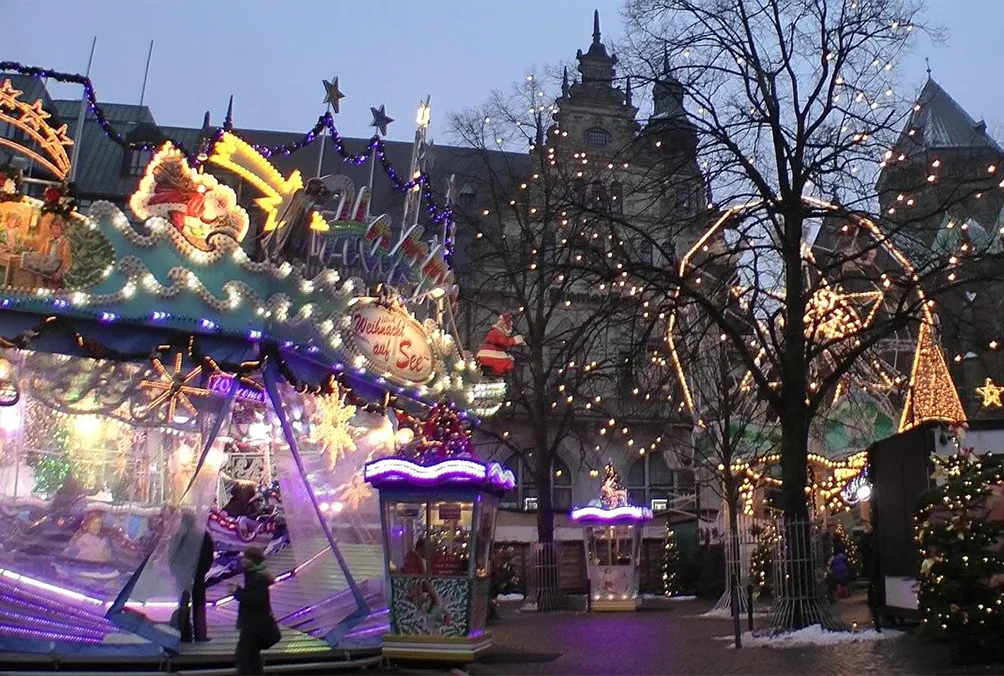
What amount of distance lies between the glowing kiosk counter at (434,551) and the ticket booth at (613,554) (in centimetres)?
1290

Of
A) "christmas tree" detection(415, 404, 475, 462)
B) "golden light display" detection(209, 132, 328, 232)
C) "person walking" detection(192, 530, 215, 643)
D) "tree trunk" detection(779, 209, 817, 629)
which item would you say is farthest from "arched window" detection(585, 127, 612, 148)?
"person walking" detection(192, 530, 215, 643)

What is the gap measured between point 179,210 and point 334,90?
464 centimetres

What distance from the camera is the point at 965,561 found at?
12.4 m

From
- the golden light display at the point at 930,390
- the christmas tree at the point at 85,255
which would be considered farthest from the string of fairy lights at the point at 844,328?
the christmas tree at the point at 85,255

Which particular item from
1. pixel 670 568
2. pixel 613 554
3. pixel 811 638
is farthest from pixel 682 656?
pixel 670 568

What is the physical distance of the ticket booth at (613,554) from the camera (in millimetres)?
26734

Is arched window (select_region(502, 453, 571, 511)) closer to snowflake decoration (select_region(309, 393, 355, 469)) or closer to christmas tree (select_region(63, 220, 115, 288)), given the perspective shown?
snowflake decoration (select_region(309, 393, 355, 469))

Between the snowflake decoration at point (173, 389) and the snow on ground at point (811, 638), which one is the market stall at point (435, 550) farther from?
the snow on ground at point (811, 638)

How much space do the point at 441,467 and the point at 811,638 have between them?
5.99 meters

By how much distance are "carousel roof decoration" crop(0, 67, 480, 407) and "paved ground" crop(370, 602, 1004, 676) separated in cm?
473

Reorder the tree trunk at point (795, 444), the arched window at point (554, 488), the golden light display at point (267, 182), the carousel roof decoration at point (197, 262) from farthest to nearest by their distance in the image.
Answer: the arched window at point (554, 488) → the tree trunk at point (795, 444) → the golden light display at point (267, 182) → the carousel roof decoration at point (197, 262)

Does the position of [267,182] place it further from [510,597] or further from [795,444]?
[510,597]

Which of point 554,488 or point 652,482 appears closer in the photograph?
point 554,488

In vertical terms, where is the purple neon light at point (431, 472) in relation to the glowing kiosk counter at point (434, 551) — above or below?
above
